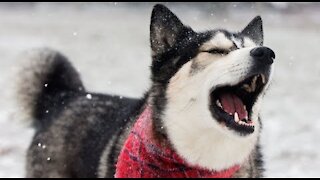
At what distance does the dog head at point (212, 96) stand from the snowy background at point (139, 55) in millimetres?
542

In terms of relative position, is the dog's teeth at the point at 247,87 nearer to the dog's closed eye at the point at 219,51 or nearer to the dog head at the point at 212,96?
the dog head at the point at 212,96

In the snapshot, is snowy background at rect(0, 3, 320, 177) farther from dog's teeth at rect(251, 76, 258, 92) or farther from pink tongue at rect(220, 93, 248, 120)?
dog's teeth at rect(251, 76, 258, 92)

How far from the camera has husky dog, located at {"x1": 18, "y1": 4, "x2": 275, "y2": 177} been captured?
3539 mm

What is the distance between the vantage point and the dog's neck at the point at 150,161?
3759 millimetres

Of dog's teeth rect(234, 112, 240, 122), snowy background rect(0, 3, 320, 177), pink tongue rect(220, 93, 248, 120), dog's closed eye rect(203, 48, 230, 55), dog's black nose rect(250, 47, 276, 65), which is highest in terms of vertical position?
dog's black nose rect(250, 47, 276, 65)

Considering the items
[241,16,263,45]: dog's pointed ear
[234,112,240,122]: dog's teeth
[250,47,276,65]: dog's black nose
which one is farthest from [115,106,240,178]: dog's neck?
[241,16,263,45]: dog's pointed ear

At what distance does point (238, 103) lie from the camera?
3652 mm

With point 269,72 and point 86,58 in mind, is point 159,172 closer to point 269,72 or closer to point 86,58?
point 269,72

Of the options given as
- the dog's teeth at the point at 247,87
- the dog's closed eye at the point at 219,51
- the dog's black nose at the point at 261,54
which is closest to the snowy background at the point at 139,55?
the dog's closed eye at the point at 219,51

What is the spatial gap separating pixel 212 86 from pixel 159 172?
2.23ft

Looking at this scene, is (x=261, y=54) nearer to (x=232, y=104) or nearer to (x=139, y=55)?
(x=232, y=104)

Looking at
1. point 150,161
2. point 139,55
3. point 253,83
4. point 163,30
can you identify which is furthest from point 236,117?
point 139,55

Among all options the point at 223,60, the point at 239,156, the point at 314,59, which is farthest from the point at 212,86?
the point at 314,59

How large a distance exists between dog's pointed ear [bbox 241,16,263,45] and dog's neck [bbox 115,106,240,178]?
0.92 m
